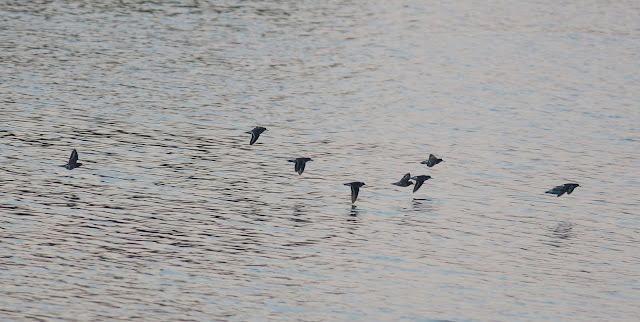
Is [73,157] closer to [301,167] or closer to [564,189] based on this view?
[301,167]

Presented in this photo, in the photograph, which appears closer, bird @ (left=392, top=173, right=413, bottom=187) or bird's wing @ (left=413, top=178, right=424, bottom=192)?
bird's wing @ (left=413, top=178, right=424, bottom=192)

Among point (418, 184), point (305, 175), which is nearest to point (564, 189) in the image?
point (418, 184)

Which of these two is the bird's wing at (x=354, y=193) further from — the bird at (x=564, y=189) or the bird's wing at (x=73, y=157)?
→ the bird's wing at (x=73, y=157)

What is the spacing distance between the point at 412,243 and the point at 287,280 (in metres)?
4.88

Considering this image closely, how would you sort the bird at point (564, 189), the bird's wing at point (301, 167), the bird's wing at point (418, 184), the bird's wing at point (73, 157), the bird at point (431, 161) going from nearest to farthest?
1. the bird's wing at point (73, 157)
2. the bird's wing at point (301, 167)
3. the bird at point (564, 189)
4. the bird's wing at point (418, 184)
5. the bird at point (431, 161)

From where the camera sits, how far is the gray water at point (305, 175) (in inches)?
997

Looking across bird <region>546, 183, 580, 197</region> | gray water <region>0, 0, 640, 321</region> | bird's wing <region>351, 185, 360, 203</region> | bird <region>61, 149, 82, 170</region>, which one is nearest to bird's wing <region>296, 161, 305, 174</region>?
gray water <region>0, 0, 640, 321</region>

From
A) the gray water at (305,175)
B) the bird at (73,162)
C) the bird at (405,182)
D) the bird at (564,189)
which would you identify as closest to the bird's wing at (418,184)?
the bird at (405,182)

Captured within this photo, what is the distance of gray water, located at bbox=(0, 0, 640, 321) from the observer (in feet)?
83.0

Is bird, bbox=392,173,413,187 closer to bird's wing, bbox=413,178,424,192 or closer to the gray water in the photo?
bird's wing, bbox=413,178,424,192

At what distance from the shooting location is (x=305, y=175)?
119 ft

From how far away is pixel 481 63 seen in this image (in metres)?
65.9

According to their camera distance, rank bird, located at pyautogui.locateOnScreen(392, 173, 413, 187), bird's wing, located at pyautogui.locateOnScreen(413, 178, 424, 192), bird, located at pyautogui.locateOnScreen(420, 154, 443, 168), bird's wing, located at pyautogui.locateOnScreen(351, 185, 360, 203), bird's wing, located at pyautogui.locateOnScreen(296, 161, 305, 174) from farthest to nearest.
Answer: bird, located at pyautogui.locateOnScreen(420, 154, 443, 168), bird, located at pyautogui.locateOnScreen(392, 173, 413, 187), bird's wing, located at pyautogui.locateOnScreen(413, 178, 424, 192), bird's wing, located at pyautogui.locateOnScreen(296, 161, 305, 174), bird's wing, located at pyautogui.locateOnScreen(351, 185, 360, 203)

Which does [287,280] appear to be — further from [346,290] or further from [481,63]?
[481,63]
